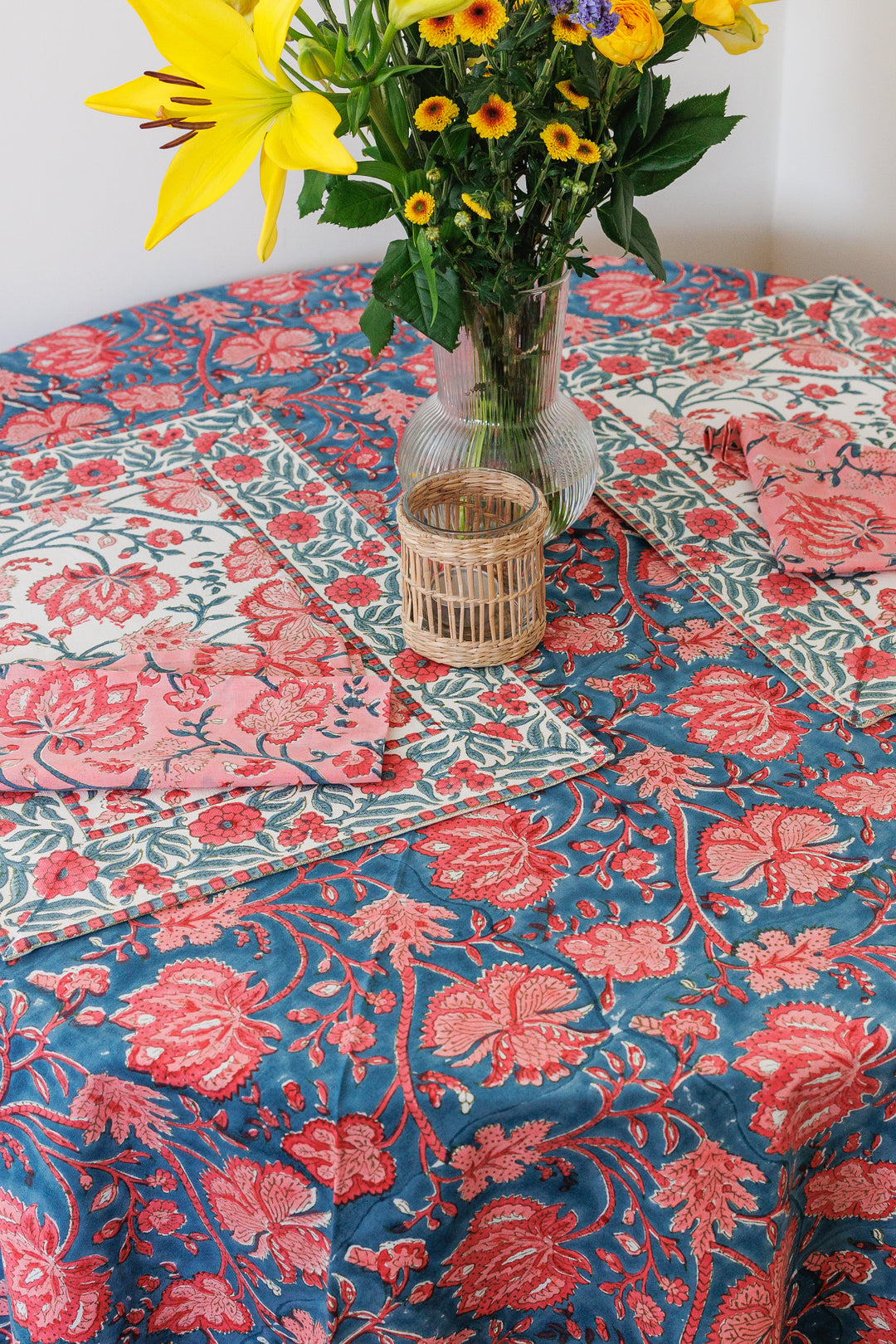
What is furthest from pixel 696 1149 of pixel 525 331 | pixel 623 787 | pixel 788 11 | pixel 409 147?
pixel 788 11

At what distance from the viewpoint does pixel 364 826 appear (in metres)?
0.92

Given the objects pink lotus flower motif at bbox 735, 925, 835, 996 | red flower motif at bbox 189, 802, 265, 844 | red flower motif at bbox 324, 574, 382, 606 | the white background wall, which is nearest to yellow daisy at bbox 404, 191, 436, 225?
red flower motif at bbox 324, 574, 382, 606

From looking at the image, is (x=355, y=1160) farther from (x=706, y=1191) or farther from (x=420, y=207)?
(x=420, y=207)

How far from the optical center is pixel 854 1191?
0.81 m

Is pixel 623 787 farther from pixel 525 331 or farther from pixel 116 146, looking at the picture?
pixel 116 146

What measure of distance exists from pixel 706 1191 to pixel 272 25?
30.9 inches

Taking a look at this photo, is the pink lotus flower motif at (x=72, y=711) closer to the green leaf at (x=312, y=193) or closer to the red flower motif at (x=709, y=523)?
the green leaf at (x=312, y=193)

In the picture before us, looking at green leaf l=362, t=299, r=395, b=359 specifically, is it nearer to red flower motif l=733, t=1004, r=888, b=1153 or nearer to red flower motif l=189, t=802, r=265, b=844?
red flower motif l=189, t=802, r=265, b=844

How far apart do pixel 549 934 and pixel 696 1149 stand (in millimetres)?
161

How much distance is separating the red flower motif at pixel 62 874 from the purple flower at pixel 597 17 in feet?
2.21

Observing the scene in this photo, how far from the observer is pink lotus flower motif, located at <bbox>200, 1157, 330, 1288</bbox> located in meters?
0.76

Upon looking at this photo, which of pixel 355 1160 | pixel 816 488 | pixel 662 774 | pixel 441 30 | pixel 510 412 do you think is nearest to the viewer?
pixel 355 1160

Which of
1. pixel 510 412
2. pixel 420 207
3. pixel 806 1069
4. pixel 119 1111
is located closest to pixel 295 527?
pixel 510 412

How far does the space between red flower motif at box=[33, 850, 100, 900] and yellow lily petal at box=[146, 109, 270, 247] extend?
1.45 ft
